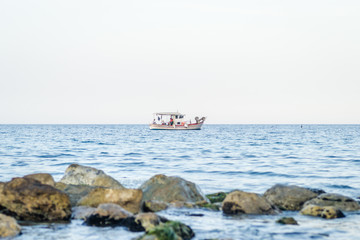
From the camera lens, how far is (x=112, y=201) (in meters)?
9.52

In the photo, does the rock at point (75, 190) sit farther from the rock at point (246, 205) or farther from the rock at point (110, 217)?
the rock at point (246, 205)

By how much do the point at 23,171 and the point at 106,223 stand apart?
1289 cm

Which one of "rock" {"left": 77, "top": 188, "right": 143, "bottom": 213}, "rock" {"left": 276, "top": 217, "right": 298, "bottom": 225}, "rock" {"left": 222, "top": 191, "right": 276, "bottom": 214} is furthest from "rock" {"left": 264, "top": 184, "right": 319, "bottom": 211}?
"rock" {"left": 77, "top": 188, "right": 143, "bottom": 213}

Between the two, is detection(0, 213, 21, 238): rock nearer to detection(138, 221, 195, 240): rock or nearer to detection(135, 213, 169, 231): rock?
detection(135, 213, 169, 231): rock

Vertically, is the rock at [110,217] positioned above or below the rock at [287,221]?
above

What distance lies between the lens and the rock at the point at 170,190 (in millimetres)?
11125

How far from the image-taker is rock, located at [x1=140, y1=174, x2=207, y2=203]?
11125 millimetres

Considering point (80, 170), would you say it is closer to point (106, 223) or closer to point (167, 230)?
point (106, 223)

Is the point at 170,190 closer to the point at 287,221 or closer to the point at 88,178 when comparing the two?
the point at 88,178

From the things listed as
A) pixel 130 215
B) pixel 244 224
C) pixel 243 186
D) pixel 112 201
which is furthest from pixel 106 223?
pixel 243 186

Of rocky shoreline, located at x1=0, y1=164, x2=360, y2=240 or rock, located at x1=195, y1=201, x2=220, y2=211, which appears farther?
rock, located at x1=195, y1=201, x2=220, y2=211

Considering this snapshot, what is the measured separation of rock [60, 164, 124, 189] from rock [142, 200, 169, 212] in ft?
7.78

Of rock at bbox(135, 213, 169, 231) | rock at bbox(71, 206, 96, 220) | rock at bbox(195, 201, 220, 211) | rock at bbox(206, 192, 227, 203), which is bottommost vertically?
rock at bbox(206, 192, 227, 203)

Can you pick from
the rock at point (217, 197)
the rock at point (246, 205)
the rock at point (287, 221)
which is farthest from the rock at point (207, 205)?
the rock at point (287, 221)
